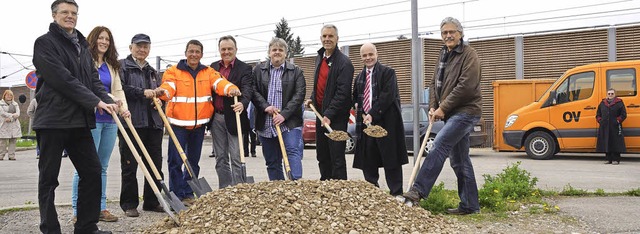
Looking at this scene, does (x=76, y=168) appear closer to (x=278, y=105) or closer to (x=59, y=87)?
(x=59, y=87)

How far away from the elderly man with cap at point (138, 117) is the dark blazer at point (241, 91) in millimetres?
752

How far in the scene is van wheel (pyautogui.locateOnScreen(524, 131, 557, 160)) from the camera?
1573 centimetres

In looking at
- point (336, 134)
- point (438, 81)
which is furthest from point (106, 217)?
point (438, 81)

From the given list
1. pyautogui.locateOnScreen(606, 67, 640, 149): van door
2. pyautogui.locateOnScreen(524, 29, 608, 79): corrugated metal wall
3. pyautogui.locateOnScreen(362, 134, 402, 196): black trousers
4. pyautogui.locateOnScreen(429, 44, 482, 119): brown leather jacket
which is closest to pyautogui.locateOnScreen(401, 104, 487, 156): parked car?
pyautogui.locateOnScreen(606, 67, 640, 149): van door

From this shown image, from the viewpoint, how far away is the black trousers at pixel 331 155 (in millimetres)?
6910

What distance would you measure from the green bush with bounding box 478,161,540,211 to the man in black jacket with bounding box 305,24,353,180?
63.1 inches

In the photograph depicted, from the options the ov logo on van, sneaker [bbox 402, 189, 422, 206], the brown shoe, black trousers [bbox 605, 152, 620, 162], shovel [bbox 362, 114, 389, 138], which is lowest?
black trousers [bbox 605, 152, 620, 162]

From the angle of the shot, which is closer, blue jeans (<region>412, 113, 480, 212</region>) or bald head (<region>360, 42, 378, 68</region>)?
blue jeans (<region>412, 113, 480, 212</region>)

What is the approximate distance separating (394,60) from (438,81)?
21777mm

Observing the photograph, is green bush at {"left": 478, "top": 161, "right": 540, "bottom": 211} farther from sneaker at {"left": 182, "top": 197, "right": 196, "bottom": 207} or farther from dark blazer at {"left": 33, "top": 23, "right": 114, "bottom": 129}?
dark blazer at {"left": 33, "top": 23, "right": 114, "bottom": 129}

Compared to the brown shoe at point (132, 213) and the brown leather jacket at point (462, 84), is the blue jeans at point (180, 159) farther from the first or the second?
the brown leather jacket at point (462, 84)

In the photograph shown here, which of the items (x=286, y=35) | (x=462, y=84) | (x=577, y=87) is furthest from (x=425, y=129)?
(x=286, y=35)

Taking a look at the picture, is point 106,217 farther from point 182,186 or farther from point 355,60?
point 355,60

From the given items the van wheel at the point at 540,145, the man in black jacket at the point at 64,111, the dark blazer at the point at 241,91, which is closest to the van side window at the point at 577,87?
the van wheel at the point at 540,145
